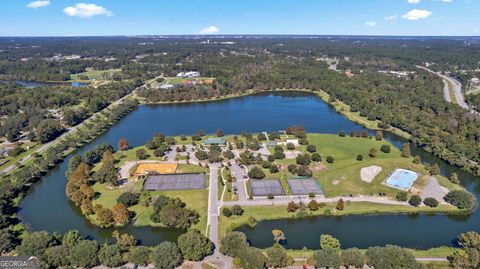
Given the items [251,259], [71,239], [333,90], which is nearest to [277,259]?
[251,259]

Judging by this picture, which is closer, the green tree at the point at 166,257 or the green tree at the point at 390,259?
the green tree at the point at 390,259

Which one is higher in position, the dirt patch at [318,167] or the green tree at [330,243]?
the dirt patch at [318,167]

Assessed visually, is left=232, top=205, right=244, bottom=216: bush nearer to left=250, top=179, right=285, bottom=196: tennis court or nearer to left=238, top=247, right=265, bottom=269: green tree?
left=250, top=179, right=285, bottom=196: tennis court

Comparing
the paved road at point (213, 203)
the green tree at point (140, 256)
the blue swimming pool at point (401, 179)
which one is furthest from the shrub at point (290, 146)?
the green tree at point (140, 256)

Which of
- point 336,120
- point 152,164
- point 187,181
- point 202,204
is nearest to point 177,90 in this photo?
point 336,120

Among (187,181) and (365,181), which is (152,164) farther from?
(365,181)

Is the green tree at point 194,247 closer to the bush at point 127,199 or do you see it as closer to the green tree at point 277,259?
the green tree at point 277,259

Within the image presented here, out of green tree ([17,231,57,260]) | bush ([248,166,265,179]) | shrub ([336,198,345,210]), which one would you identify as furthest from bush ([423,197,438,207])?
green tree ([17,231,57,260])

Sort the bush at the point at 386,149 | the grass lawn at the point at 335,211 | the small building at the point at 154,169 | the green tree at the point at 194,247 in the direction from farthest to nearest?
the bush at the point at 386,149 < the small building at the point at 154,169 < the grass lawn at the point at 335,211 < the green tree at the point at 194,247
